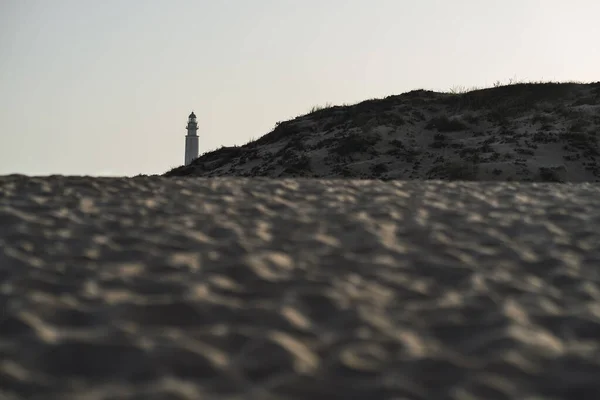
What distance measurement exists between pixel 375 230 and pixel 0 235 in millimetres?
2959

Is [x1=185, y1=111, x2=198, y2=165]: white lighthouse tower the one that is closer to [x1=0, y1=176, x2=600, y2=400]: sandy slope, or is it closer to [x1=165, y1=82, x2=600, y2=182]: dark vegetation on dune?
[x1=165, y1=82, x2=600, y2=182]: dark vegetation on dune

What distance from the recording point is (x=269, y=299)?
12.9 feet

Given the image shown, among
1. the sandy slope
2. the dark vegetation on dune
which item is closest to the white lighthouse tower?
the dark vegetation on dune

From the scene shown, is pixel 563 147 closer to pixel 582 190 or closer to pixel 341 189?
pixel 582 190

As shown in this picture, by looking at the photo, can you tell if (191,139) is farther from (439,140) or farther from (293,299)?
(293,299)

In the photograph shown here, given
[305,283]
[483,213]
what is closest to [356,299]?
[305,283]

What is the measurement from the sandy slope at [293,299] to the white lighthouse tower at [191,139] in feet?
159

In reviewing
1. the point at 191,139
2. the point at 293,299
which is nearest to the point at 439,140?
the point at 293,299

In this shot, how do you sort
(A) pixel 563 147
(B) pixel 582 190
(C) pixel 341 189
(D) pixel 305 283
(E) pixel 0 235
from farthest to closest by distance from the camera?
(A) pixel 563 147 → (B) pixel 582 190 → (C) pixel 341 189 → (E) pixel 0 235 → (D) pixel 305 283

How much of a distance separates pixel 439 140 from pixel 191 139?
3739 cm

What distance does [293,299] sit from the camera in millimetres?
3941

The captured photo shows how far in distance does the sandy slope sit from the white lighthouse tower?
48432 millimetres

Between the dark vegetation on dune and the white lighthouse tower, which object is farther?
the white lighthouse tower

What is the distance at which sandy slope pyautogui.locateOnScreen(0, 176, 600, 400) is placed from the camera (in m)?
3.06
